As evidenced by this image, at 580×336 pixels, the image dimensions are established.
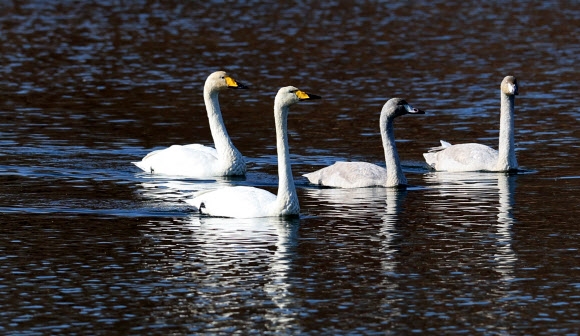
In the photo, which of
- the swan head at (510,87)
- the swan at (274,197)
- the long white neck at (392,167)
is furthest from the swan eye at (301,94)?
the swan head at (510,87)

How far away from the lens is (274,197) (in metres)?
16.2

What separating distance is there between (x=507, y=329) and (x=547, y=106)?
625 inches

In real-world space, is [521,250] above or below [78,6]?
below

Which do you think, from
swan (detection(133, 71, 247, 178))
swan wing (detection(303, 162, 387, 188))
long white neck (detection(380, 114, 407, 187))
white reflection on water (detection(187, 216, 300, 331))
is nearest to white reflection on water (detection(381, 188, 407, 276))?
long white neck (detection(380, 114, 407, 187))

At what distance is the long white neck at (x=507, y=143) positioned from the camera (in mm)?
19891

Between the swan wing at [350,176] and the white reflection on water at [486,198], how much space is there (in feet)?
2.48

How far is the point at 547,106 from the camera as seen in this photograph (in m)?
26.5

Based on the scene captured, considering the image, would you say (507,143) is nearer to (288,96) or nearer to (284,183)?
(288,96)

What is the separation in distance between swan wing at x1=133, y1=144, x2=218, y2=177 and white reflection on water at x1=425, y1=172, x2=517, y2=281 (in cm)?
305

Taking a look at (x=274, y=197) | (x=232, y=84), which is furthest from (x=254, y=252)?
(x=232, y=84)

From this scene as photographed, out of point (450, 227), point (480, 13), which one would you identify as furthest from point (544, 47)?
point (450, 227)

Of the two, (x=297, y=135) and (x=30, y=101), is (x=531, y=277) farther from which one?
(x=30, y=101)

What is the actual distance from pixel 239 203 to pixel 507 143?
543 cm

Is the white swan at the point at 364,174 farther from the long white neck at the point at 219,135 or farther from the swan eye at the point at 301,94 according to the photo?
the swan eye at the point at 301,94
